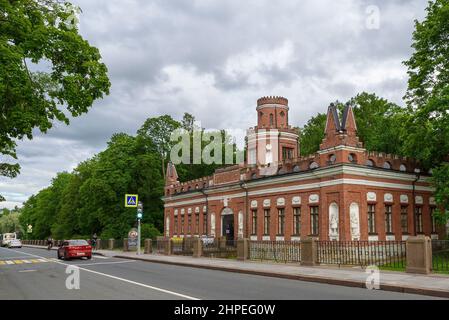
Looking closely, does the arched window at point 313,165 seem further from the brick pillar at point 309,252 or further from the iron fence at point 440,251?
the brick pillar at point 309,252

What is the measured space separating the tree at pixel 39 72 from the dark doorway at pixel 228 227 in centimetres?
2429

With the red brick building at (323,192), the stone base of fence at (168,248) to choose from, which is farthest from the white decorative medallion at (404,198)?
the stone base of fence at (168,248)

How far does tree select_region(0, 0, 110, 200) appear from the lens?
46.6 ft

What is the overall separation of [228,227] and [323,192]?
1324 cm

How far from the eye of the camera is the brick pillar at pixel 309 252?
20766 mm

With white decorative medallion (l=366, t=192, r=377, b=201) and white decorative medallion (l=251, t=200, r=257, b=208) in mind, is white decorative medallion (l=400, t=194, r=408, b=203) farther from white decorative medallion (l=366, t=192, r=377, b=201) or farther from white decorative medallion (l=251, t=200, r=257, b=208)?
white decorative medallion (l=251, t=200, r=257, b=208)

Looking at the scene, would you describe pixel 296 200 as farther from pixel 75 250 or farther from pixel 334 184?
pixel 75 250

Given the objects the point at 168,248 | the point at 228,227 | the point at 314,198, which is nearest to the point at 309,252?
the point at 314,198

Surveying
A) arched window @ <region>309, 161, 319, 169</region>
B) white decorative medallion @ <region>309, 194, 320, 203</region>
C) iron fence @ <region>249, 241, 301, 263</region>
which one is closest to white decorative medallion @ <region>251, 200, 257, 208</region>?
white decorative medallion @ <region>309, 194, 320, 203</region>

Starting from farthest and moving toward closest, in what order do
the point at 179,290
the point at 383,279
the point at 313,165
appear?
the point at 313,165 < the point at 383,279 < the point at 179,290

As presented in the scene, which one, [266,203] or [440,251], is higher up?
[266,203]

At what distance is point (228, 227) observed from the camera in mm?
40000
